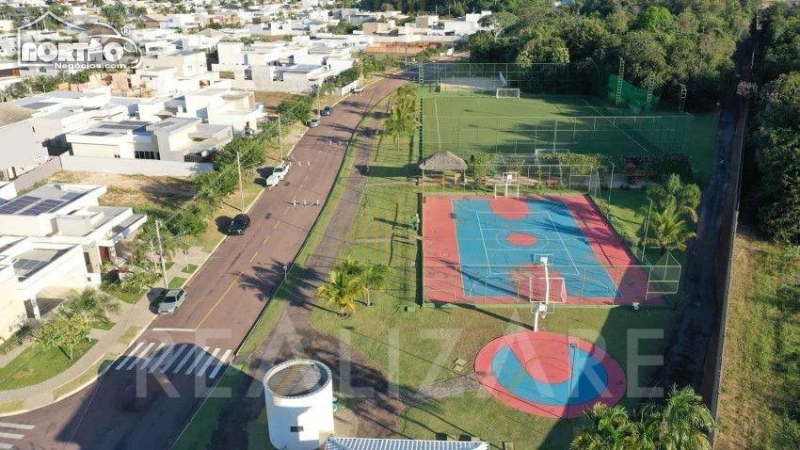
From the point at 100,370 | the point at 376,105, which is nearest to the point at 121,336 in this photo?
the point at 100,370

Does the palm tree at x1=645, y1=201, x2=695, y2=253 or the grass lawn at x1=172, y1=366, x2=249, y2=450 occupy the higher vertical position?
the palm tree at x1=645, y1=201, x2=695, y2=253

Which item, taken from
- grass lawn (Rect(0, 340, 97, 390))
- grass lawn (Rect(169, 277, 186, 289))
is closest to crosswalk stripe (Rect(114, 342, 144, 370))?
grass lawn (Rect(0, 340, 97, 390))

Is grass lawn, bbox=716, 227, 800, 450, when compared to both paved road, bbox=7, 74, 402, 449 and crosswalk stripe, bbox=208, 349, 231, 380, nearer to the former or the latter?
crosswalk stripe, bbox=208, 349, 231, 380

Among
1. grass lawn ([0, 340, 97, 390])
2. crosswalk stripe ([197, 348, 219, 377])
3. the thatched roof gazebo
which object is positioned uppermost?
the thatched roof gazebo

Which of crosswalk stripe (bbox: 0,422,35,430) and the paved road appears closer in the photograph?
the paved road

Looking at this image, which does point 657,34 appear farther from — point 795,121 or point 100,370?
point 100,370

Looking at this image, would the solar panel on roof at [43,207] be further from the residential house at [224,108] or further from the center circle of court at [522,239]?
the center circle of court at [522,239]
